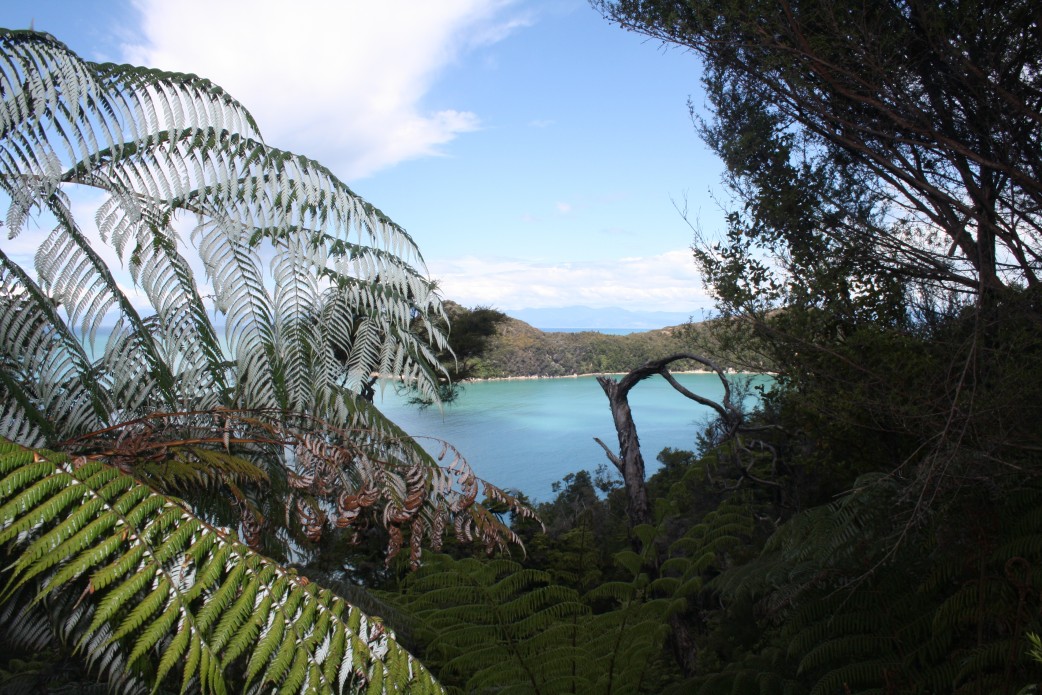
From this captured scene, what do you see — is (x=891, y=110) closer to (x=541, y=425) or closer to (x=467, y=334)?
(x=467, y=334)

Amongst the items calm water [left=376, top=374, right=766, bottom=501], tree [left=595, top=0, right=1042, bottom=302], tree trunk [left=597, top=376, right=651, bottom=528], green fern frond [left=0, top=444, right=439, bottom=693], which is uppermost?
tree [left=595, top=0, right=1042, bottom=302]

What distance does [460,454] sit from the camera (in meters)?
1.69

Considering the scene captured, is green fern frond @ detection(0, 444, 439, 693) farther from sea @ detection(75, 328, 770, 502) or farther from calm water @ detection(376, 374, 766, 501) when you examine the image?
calm water @ detection(376, 374, 766, 501)

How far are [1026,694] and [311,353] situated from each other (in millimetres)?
2229

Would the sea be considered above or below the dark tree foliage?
below

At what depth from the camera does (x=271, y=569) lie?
1.01 meters

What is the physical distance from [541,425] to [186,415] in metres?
17.1

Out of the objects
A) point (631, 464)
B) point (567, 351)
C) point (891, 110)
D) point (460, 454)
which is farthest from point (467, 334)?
point (567, 351)

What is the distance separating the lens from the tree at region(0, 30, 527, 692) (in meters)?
0.94

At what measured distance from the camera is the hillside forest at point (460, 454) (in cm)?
101

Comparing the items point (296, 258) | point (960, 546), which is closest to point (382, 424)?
point (296, 258)

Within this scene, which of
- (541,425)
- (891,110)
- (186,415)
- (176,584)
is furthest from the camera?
(541,425)

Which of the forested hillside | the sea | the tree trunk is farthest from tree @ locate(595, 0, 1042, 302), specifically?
the forested hillside

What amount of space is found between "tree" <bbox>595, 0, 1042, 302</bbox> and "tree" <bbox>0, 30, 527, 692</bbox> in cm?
350
